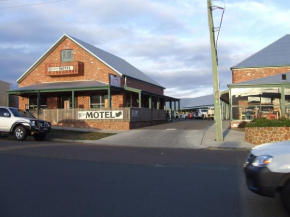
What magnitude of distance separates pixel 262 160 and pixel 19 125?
14378mm

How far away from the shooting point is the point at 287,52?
34.0 m

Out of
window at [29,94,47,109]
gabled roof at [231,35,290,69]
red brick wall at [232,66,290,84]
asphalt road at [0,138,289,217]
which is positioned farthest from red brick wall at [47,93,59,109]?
asphalt road at [0,138,289,217]

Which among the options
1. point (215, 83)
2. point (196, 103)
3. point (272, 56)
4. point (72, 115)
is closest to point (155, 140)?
point (215, 83)

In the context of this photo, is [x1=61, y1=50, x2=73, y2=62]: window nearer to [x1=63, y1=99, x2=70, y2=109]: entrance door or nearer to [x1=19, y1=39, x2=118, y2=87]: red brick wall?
[x1=19, y1=39, x2=118, y2=87]: red brick wall

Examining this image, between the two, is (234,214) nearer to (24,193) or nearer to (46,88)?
(24,193)

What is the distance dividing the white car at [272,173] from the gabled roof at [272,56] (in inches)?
1146

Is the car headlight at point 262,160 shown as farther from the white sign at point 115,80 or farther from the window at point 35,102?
the window at point 35,102

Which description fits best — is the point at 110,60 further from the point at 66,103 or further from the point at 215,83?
the point at 215,83

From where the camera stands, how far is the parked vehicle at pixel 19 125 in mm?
16609

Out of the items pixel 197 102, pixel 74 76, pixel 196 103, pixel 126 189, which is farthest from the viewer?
pixel 197 102

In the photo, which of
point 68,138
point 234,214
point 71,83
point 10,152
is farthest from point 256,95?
point 234,214

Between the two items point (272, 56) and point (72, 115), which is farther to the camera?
Result: point (272, 56)

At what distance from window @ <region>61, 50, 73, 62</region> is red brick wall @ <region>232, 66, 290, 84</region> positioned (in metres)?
16.6

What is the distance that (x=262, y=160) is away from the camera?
16.8 feet
